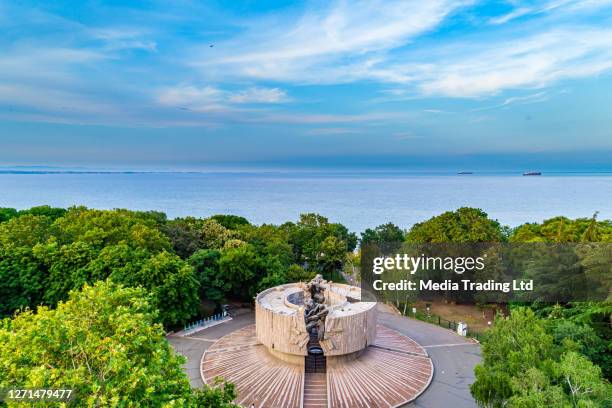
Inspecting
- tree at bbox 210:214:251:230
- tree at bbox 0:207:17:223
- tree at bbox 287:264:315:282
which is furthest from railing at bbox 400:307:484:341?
tree at bbox 0:207:17:223

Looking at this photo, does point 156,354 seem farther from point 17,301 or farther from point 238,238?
point 238,238

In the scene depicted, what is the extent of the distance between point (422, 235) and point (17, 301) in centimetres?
3215

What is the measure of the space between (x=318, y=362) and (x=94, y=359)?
563 inches

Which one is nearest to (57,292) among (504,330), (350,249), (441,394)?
(441,394)

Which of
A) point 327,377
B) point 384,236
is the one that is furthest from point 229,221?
point 327,377

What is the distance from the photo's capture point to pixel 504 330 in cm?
1620

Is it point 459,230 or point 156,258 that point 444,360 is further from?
point 156,258

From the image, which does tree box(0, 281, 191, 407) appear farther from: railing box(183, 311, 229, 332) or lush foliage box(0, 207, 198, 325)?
Answer: railing box(183, 311, 229, 332)

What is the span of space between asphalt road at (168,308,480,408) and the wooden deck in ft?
2.14

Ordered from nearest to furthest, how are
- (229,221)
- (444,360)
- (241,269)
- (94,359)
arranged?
1. (94,359)
2. (444,360)
3. (241,269)
4. (229,221)

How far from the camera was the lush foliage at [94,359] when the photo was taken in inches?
367

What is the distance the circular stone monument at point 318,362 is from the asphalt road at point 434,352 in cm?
64

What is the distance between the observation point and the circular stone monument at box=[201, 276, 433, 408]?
1945 centimetres

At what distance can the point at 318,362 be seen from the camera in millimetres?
22062
